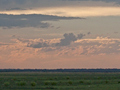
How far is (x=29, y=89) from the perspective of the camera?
6969 cm

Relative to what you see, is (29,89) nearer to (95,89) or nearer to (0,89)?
(0,89)

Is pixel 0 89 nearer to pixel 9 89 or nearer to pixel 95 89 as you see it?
pixel 9 89

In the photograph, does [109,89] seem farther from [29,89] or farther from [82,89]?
[29,89]

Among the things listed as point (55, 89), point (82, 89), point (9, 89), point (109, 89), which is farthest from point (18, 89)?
point (109, 89)

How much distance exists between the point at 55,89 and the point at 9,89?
7.78m

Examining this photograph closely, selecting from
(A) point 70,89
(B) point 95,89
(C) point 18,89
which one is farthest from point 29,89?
(B) point 95,89

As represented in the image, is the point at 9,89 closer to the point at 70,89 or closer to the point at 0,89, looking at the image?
the point at 0,89

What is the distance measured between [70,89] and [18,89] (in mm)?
8816

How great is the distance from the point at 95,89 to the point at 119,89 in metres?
4.00

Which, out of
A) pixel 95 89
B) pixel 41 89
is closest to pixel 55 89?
pixel 41 89

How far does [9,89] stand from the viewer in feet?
229

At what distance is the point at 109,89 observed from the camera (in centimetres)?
6994

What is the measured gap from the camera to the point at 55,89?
230ft

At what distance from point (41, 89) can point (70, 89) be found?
195 inches
